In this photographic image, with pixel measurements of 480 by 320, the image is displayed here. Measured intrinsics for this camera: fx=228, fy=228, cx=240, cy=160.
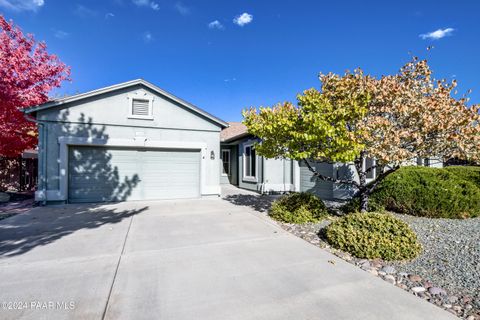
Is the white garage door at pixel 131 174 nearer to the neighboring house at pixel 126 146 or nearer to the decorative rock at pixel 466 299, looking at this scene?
the neighboring house at pixel 126 146

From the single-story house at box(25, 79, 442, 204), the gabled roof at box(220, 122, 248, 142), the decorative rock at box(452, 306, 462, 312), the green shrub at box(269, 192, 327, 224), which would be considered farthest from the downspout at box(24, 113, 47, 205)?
the decorative rock at box(452, 306, 462, 312)

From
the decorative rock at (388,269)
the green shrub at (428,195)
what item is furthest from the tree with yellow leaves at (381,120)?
the decorative rock at (388,269)

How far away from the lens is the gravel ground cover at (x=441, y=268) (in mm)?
3160

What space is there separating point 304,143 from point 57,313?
6016mm

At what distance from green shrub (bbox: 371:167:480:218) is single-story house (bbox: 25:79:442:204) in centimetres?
246

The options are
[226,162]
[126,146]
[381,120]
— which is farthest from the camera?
[226,162]

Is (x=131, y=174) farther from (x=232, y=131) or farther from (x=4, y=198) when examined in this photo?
(x=232, y=131)

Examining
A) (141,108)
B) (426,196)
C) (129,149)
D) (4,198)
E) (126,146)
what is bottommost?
(4,198)

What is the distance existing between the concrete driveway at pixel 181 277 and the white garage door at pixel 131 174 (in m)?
3.44

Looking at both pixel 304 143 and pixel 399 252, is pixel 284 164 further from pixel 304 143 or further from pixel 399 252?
pixel 399 252

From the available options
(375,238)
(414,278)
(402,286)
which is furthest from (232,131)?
(402,286)

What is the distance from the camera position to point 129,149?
33.4 ft

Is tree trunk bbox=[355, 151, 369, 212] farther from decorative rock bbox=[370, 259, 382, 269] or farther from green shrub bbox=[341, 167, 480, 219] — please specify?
decorative rock bbox=[370, 259, 382, 269]

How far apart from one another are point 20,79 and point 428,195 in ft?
52.2
